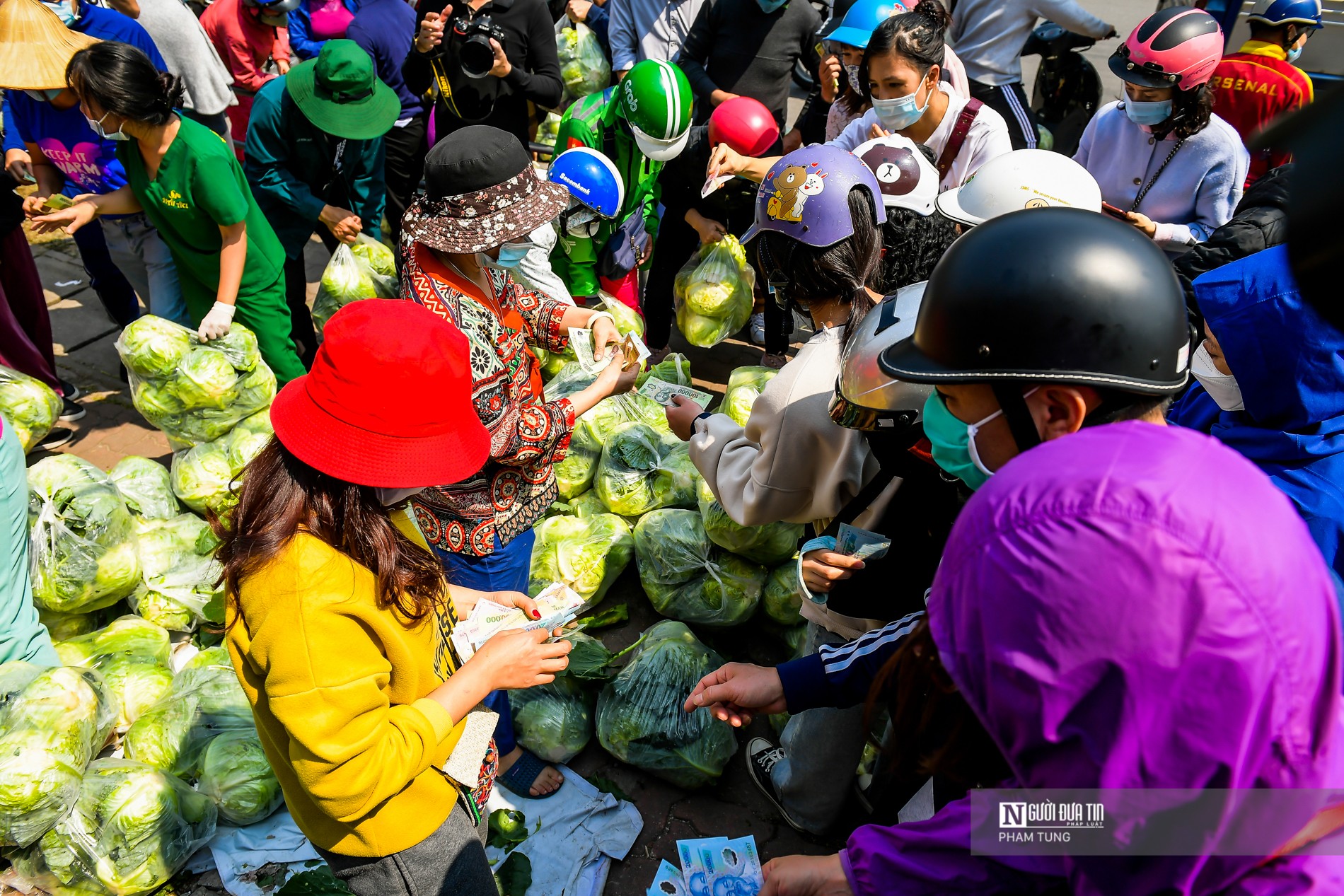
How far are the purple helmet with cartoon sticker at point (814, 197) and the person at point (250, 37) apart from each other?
518 centimetres

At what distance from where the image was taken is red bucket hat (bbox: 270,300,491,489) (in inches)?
60.8

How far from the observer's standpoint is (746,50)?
532 centimetres

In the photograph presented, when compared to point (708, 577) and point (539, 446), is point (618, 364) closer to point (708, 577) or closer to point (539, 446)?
point (539, 446)

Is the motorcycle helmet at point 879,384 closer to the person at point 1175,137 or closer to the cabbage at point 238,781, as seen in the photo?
the cabbage at point 238,781

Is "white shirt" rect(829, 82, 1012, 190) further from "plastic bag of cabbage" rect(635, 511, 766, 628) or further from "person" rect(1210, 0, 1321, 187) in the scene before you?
"plastic bag of cabbage" rect(635, 511, 766, 628)

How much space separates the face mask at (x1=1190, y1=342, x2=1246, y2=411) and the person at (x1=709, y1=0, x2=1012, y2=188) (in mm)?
1654

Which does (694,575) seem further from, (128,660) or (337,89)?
(337,89)

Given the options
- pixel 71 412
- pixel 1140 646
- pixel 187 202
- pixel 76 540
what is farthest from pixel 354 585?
pixel 71 412

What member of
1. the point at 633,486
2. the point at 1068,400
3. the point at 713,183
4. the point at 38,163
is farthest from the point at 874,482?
the point at 38,163

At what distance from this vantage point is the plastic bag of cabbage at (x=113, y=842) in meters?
2.54

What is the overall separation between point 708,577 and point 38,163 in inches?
170

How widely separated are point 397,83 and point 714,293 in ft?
8.97

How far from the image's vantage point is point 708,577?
3.38m

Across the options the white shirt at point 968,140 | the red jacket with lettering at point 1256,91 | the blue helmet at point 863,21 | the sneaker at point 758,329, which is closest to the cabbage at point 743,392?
the white shirt at point 968,140
